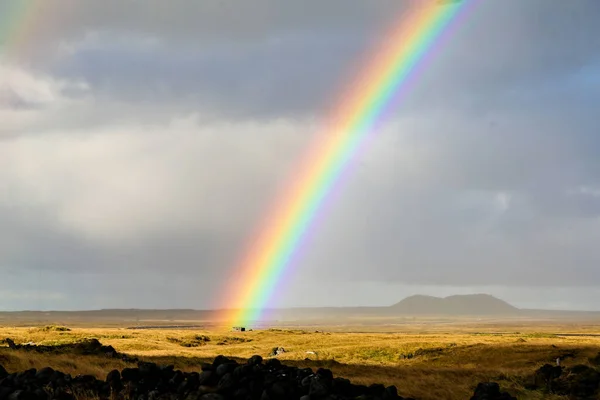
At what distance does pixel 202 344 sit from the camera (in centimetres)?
8981

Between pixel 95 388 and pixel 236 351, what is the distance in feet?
156

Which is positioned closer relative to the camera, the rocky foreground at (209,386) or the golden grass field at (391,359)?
the rocky foreground at (209,386)

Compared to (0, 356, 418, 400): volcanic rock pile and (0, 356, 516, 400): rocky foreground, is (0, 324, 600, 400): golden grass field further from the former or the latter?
(0, 356, 418, 400): volcanic rock pile

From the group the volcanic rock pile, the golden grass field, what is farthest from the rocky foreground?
the golden grass field

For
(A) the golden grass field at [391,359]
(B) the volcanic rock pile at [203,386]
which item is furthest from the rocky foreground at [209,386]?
(A) the golden grass field at [391,359]

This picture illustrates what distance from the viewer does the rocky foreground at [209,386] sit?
19219 millimetres

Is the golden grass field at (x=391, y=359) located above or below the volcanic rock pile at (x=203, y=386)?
below

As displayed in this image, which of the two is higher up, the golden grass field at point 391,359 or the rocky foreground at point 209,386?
the rocky foreground at point 209,386

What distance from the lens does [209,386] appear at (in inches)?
818

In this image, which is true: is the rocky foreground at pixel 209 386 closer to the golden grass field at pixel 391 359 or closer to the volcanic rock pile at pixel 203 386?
the volcanic rock pile at pixel 203 386

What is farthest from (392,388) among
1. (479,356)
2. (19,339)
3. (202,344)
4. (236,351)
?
(202,344)

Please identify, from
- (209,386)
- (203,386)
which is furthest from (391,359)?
(203,386)

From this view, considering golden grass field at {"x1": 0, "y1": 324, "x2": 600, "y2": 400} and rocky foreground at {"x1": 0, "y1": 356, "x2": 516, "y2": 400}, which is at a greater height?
rocky foreground at {"x1": 0, "y1": 356, "x2": 516, "y2": 400}

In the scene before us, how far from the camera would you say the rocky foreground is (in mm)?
19219
